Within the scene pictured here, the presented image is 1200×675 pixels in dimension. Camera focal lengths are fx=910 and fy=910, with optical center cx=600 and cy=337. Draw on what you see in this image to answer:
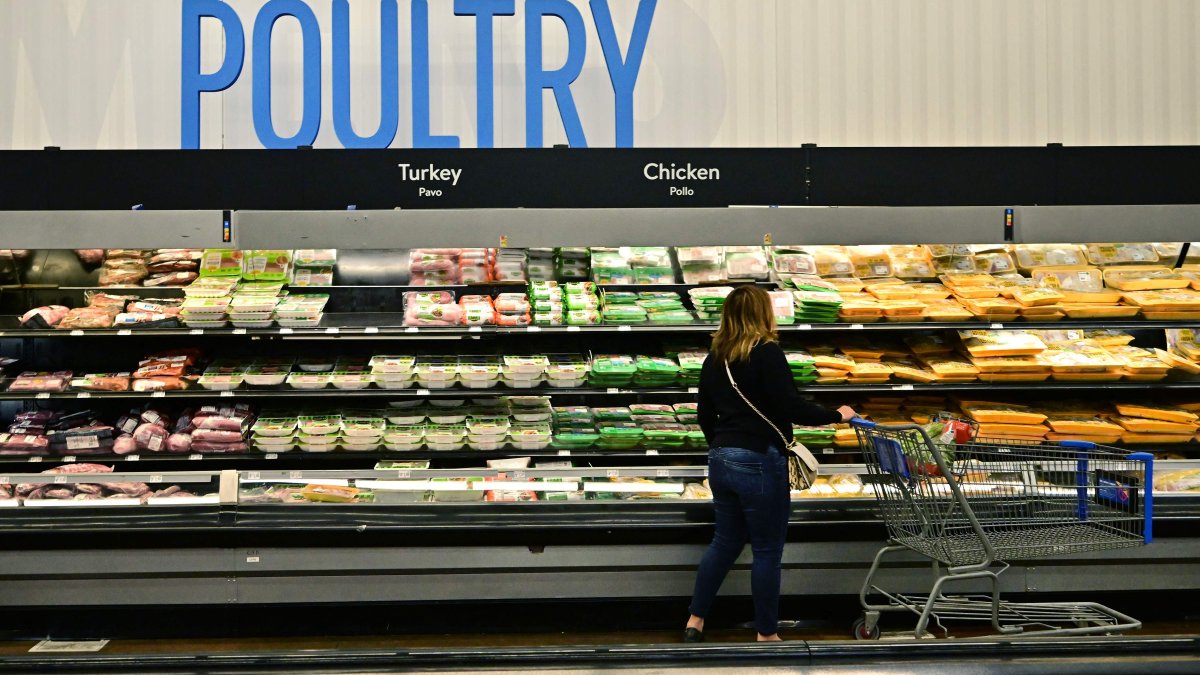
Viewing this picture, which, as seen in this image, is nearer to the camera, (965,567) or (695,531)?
(965,567)

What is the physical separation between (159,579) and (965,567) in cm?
328

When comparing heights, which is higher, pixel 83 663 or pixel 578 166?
pixel 578 166

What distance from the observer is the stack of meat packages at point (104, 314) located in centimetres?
428

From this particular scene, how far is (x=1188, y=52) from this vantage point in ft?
20.1

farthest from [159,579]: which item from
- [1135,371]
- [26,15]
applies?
[1135,371]

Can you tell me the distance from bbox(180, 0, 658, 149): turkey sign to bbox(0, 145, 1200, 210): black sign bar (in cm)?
168

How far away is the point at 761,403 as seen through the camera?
11.3 ft

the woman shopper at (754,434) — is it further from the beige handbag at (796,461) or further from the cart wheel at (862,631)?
the cart wheel at (862,631)

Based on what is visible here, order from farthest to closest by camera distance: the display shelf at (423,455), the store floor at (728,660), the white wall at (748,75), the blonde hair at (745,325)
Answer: the white wall at (748,75) → the display shelf at (423,455) → the blonde hair at (745,325) → the store floor at (728,660)

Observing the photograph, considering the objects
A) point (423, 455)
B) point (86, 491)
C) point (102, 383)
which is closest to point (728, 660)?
point (423, 455)

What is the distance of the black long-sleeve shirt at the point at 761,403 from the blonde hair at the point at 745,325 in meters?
0.03

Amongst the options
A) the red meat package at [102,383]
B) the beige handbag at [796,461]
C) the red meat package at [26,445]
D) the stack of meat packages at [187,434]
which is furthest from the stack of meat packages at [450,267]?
the red meat package at [26,445]

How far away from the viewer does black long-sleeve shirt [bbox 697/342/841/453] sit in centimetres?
340

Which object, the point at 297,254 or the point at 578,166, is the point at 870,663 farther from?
the point at 297,254
